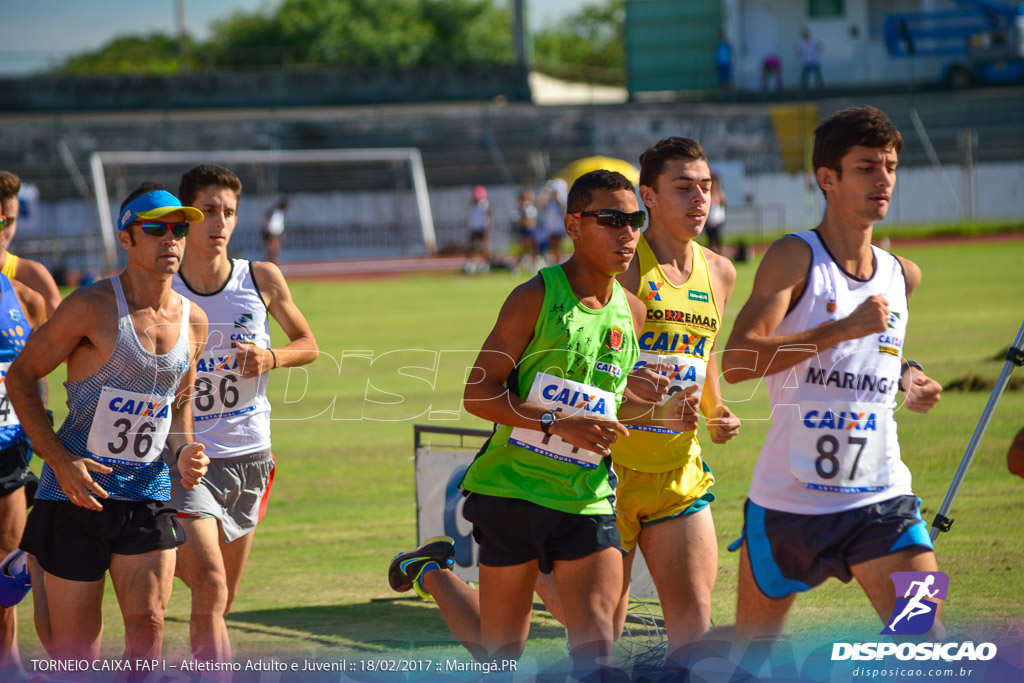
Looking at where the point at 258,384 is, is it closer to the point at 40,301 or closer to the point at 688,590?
the point at 40,301

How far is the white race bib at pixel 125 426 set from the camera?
164 inches

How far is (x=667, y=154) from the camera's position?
4902mm

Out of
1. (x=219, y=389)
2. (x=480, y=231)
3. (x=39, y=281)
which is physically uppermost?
(x=39, y=281)

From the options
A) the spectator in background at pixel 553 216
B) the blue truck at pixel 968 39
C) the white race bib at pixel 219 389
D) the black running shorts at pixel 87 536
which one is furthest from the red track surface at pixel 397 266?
the black running shorts at pixel 87 536

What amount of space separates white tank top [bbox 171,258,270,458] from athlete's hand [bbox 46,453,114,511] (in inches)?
42.4

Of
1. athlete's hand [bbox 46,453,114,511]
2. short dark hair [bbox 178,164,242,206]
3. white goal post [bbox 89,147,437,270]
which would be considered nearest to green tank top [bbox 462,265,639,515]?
athlete's hand [bbox 46,453,114,511]

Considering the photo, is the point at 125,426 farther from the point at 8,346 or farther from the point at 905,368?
the point at 905,368

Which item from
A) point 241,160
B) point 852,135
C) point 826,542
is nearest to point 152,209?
point 852,135

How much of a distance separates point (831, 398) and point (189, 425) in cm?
255

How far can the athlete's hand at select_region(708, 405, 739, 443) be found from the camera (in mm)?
4426

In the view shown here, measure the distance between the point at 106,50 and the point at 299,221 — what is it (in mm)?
47536

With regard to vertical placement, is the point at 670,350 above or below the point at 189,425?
above

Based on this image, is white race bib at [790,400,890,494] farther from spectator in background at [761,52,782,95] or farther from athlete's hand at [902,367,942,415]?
spectator in background at [761,52,782,95]

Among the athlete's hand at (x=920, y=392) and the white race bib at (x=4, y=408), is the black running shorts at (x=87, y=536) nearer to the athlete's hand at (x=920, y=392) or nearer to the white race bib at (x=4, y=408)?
the white race bib at (x=4, y=408)
